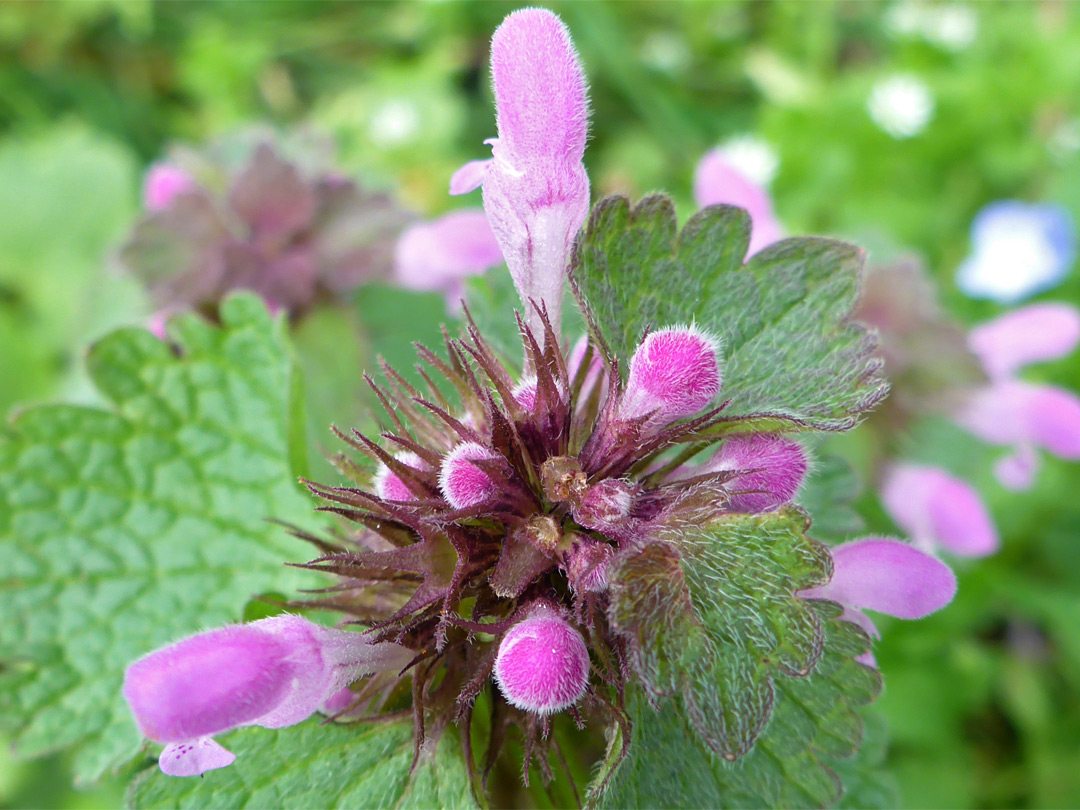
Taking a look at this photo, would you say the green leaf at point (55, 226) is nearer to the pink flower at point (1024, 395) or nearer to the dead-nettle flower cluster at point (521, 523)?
the dead-nettle flower cluster at point (521, 523)

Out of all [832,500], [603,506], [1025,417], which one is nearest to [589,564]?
[603,506]

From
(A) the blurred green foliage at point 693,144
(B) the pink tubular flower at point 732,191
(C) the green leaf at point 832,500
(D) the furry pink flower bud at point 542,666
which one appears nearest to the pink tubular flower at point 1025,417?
(A) the blurred green foliage at point 693,144

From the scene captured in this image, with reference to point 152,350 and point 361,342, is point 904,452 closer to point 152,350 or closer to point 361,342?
point 361,342

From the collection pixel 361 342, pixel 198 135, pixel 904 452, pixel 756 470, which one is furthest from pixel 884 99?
pixel 756 470

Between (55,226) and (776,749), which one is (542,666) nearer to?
(776,749)

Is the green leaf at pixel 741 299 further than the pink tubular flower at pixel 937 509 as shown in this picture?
No

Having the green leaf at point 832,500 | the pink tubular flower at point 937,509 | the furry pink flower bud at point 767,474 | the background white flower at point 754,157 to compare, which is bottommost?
the pink tubular flower at point 937,509
